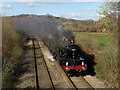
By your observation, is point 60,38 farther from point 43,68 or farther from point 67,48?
point 43,68

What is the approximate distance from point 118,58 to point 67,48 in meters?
3.31

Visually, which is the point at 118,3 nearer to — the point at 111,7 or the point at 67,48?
the point at 111,7

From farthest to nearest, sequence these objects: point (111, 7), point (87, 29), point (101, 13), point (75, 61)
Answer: point (87, 29) → point (101, 13) → point (111, 7) → point (75, 61)

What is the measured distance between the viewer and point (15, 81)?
8930mm

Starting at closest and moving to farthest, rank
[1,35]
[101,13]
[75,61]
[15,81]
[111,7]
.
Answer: [15,81] < [75,61] < [111,7] < [101,13] < [1,35]

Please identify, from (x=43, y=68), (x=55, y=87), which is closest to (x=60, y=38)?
(x=43, y=68)

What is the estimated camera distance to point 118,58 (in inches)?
357

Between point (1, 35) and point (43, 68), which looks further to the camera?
point (1, 35)

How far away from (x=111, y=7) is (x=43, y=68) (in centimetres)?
697

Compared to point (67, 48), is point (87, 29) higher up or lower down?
higher up

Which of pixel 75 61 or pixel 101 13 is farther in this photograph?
pixel 101 13

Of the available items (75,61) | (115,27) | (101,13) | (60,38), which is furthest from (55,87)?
(101,13)

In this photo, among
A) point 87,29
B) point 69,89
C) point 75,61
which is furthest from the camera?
point 87,29

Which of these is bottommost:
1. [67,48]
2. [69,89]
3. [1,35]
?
[69,89]
